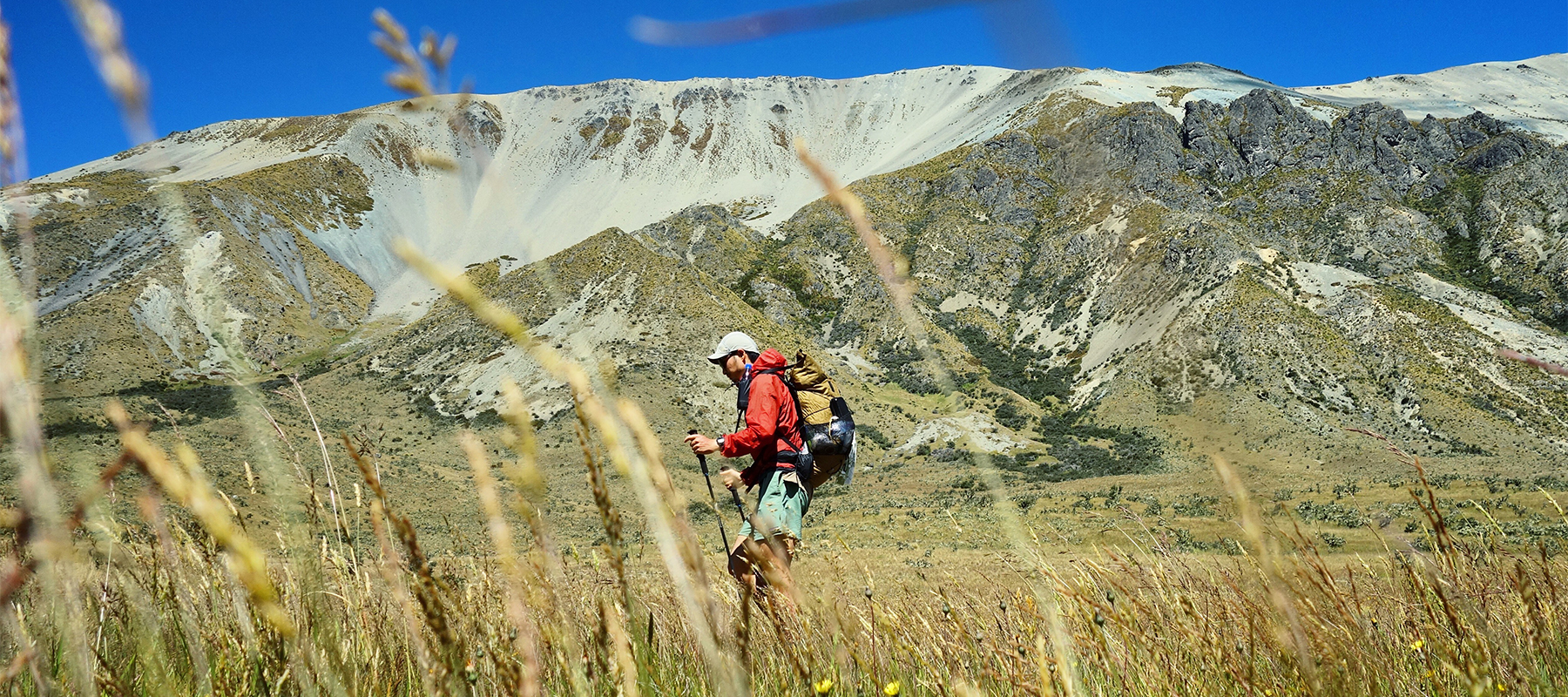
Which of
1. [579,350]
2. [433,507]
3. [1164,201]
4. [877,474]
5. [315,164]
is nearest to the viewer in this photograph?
[579,350]

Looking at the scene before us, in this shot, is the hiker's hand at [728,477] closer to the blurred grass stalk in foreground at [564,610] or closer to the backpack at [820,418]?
the blurred grass stalk in foreground at [564,610]

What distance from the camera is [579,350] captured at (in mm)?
821

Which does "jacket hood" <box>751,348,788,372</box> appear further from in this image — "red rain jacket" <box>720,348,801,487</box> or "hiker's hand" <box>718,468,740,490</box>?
"hiker's hand" <box>718,468,740,490</box>

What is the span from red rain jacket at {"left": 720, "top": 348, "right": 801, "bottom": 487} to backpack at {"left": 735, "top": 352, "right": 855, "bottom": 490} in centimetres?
4

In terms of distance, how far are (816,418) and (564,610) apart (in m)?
2.14

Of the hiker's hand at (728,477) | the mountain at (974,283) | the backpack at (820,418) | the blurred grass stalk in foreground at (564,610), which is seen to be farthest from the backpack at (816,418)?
the mountain at (974,283)

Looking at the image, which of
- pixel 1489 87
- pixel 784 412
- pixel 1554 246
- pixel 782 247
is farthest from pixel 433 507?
pixel 1489 87

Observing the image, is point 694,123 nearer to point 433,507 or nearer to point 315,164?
point 315,164

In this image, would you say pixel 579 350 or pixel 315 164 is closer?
pixel 579 350

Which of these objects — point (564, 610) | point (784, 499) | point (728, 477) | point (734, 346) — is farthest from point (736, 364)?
point (564, 610)

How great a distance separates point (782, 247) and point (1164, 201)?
3126 cm

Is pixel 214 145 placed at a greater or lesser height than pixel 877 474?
greater

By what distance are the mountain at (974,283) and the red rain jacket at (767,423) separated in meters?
14.5

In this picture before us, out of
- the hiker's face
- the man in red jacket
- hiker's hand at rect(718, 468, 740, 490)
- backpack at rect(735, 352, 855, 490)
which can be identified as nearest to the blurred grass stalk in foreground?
hiker's hand at rect(718, 468, 740, 490)
